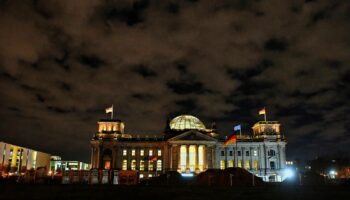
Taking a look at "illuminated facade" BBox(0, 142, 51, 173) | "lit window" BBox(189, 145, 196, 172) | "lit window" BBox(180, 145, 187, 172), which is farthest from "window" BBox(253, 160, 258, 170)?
"illuminated facade" BBox(0, 142, 51, 173)

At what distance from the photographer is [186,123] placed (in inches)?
5428

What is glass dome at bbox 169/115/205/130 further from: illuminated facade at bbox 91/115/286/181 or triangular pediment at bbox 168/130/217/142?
triangular pediment at bbox 168/130/217/142

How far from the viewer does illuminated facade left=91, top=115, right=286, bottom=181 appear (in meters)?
123

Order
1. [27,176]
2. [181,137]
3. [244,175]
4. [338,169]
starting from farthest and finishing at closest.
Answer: [338,169] < [181,137] < [27,176] < [244,175]

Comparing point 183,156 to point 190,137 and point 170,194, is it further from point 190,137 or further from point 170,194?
point 170,194

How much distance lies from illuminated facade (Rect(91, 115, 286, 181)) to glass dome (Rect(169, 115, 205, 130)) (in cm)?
532

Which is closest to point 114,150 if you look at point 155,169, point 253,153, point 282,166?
point 155,169

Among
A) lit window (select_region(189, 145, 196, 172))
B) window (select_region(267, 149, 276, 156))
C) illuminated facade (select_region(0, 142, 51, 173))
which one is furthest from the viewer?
illuminated facade (select_region(0, 142, 51, 173))

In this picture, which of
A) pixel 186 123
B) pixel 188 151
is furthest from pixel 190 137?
pixel 186 123

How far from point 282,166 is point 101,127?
7333cm

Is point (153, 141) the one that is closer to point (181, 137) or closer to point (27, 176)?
point (181, 137)

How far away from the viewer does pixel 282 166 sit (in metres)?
124

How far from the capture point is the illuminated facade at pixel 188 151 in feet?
404

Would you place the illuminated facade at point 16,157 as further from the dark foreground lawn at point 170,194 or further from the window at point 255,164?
the dark foreground lawn at point 170,194
